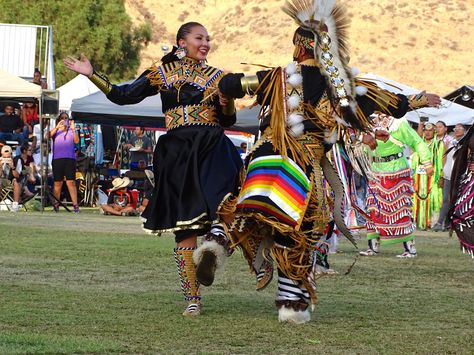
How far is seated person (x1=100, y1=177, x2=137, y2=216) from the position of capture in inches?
992

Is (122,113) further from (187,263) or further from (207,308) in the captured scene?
(187,263)

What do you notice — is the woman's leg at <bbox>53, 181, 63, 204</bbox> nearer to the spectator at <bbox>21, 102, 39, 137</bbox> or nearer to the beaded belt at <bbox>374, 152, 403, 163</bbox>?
the spectator at <bbox>21, 102, 39, 137</bbox>

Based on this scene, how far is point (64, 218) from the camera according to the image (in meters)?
21.6

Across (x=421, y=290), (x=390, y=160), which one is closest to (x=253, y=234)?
(x=421, y=290)

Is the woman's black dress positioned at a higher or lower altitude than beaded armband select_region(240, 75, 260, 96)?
lower

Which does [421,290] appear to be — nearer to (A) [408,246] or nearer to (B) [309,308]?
(B) [309,308]

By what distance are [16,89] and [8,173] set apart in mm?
1919

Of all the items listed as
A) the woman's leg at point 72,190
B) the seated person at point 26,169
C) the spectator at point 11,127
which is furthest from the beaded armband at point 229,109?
the spectator at point 11,127

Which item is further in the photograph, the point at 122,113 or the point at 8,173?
the point at 122,113

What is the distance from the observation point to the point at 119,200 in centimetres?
2567

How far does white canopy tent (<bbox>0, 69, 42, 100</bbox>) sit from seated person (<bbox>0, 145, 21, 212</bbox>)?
128 cm

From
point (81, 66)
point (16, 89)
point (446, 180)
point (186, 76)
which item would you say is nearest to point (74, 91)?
point (16, 89)

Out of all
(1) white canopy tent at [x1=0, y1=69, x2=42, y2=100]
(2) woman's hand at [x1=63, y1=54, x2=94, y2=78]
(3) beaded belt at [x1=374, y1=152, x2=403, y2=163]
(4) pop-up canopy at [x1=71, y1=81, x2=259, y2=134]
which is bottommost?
(4) pop-up canopy at [x1=71, y1=81, x2=259, y2=134]

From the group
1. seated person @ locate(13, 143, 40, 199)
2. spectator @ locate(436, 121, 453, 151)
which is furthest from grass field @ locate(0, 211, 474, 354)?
seated person @ locate(13, 143, 40, 199)
